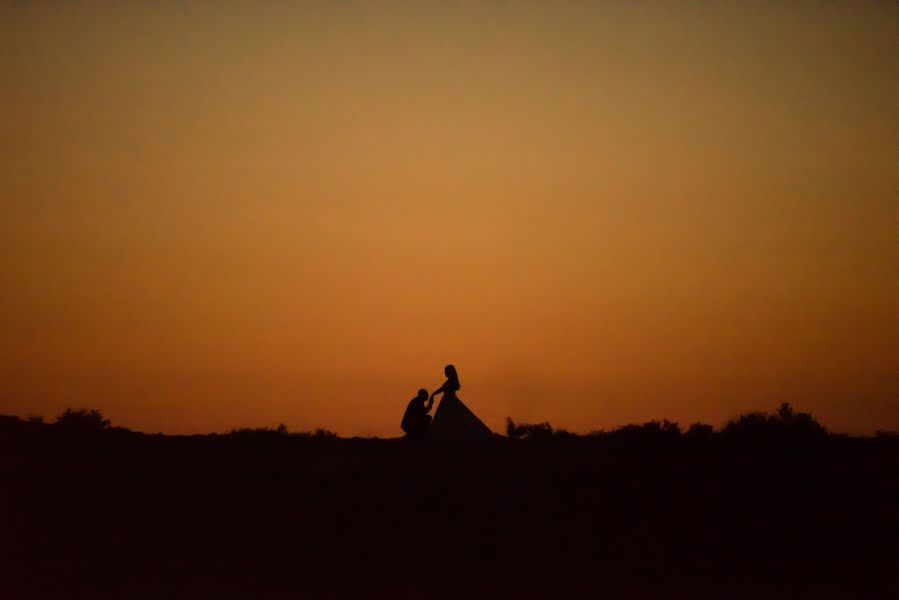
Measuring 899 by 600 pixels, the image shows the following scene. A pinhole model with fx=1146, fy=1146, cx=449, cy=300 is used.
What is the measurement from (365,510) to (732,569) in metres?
6.96

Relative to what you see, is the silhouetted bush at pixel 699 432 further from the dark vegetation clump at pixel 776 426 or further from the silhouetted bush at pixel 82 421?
the silhouetted bush at pixel 82 421

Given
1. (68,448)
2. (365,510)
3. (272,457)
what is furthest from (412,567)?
(68,448)

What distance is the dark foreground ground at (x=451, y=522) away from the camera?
62.3 feet

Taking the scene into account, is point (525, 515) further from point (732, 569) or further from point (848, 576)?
point (848, 576)

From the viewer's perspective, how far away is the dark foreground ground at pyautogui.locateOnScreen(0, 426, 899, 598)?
62.3 ft

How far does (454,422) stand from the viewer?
2989cm

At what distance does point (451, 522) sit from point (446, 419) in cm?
831

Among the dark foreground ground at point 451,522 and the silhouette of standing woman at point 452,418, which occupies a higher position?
the silhouette of standing woman at point 452,418

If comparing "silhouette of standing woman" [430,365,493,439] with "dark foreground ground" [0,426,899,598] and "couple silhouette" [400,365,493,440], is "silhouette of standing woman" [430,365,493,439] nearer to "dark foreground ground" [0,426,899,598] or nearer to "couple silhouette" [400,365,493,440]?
"couple silhouette" [400,365,493,440]

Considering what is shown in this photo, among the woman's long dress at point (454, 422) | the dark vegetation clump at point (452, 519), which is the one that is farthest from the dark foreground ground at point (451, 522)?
the woman's long dress at point (454, 422)

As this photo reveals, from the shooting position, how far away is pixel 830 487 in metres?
23.9

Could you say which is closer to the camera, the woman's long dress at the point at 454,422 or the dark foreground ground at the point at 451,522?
the dark foreground ground at the point at 451,522

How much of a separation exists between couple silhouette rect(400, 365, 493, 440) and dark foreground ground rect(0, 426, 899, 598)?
2111 millimetres

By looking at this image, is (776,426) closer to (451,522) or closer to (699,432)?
(699,432)
